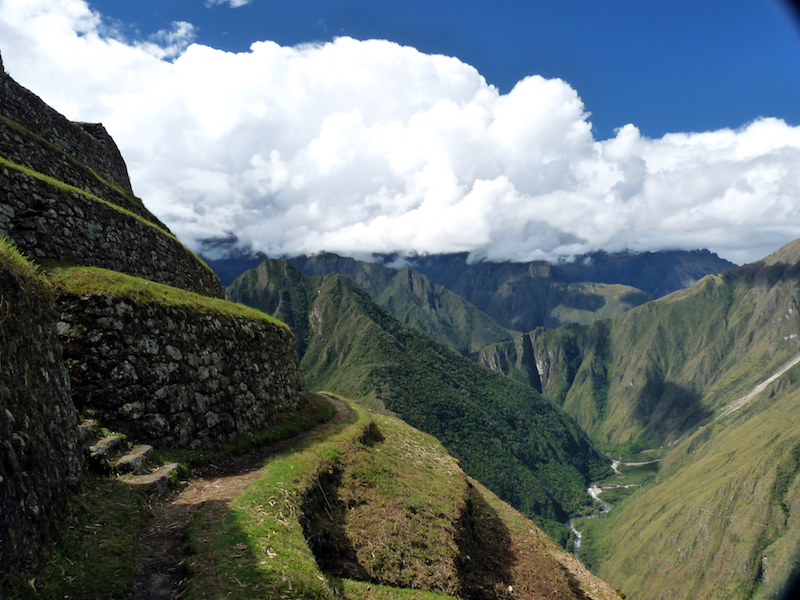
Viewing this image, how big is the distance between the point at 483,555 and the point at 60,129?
130 ft

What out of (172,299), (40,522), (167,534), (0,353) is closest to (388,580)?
(167,534)

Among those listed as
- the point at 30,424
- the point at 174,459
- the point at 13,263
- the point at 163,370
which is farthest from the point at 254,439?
the point at 13,263

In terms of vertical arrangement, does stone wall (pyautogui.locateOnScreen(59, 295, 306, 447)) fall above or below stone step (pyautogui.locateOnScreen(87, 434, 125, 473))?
above

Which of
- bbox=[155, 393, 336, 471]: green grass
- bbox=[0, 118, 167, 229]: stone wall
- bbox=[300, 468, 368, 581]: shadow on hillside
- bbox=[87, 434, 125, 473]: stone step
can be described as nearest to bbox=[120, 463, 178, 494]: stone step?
bbox=[87, 434, 125, 473]: stone step

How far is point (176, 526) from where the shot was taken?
36.4 feet

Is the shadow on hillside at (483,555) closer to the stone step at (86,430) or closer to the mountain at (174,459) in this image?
the mountain at (174,459)

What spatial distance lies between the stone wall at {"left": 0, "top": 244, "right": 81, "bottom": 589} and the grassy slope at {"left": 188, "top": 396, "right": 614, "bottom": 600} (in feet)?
10.1

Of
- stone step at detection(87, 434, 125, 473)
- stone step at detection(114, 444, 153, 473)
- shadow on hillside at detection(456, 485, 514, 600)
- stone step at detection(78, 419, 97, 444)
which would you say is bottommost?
shadow on hillside at detection(456, 485, 514, 600)

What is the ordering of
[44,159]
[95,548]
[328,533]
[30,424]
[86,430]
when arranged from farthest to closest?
[44,159]
[328,533]
[86,430]
[95,548]
[30,424]

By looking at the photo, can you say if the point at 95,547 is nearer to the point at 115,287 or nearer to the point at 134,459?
the point at 134,459

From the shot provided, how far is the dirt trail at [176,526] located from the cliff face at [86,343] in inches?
73.5

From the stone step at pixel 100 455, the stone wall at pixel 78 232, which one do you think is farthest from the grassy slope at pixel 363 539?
the stone wall at pixel 78 232

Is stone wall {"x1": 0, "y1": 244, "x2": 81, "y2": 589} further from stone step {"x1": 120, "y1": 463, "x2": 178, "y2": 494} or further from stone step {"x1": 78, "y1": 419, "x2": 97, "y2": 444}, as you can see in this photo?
stone step {"x1": 120, "y1": 463, "x2": 178, "y2": 494}

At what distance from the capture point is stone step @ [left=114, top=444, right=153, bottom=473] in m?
12.4
